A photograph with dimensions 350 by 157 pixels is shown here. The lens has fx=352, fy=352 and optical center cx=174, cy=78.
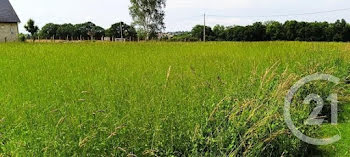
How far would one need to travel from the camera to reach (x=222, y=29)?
5622cm

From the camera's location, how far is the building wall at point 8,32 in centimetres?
3206

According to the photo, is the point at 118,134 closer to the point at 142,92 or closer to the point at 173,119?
the point at 173,119

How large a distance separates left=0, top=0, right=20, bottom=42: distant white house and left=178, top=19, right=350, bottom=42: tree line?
54.3 ft

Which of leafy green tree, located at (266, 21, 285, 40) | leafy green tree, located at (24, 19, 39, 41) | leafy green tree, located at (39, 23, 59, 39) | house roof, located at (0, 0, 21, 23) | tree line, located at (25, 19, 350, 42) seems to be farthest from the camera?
leafy green tree, located at (39, 23, 59, 39)

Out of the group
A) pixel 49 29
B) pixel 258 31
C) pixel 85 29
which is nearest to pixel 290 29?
pixel 258 31

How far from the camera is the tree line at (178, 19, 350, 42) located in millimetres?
40656

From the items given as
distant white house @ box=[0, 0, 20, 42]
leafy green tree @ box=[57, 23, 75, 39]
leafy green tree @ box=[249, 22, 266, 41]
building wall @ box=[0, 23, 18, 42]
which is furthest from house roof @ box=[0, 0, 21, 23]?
leafy green tree @ box=[249, 22, 266, 41]

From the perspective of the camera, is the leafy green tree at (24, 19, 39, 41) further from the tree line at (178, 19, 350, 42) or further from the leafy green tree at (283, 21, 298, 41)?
the leafy green tree at (283, 21, 298, 41)

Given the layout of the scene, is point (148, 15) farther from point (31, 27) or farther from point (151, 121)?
point (151, 121)

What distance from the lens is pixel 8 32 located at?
3278cm

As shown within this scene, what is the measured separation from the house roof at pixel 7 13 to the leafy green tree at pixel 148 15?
40.3ft

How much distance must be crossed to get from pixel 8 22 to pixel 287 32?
3309 centimetres

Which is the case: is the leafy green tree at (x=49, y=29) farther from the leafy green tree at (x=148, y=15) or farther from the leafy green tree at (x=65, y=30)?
the leafy green tree at (x=148, y=15)

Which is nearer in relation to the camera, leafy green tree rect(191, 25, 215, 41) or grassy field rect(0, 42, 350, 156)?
grassy field rect(0, 42, 350, 156)
